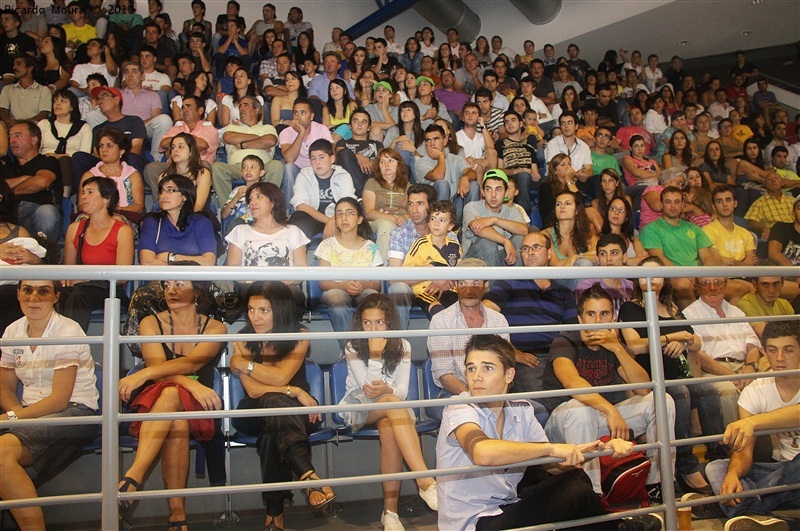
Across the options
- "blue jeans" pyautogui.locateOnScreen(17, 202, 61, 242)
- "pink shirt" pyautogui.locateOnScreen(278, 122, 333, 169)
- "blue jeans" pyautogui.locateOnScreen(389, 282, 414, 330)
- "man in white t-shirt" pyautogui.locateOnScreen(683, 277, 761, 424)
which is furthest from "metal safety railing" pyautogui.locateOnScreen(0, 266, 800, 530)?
"pink shirt" pyautogui.locateOnScreen(278, 122, 333, 169)

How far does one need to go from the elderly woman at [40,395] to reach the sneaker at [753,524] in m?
2.38

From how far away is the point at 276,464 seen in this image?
2473 mm

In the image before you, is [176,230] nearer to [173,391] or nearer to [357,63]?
[173,391]

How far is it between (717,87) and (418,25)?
14.4ft

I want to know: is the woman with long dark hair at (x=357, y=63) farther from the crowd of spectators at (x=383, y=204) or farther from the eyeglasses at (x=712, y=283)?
the eyeglasses at (x=712, y=283)

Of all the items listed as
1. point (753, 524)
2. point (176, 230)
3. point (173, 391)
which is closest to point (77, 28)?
point (176, 230)

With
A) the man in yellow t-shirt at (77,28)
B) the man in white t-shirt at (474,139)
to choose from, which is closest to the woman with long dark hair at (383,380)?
the man in white t-shirt at (474,139)

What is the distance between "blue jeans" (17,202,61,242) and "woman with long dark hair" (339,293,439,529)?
2069 millimetres

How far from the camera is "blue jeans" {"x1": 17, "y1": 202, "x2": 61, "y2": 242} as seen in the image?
148 inches

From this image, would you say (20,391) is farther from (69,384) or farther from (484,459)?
(484,459)

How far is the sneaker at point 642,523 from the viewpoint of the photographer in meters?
2.30

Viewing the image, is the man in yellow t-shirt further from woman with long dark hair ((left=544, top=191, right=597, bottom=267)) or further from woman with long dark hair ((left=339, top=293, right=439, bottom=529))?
woman with long dark hair ((left=339, top=293, right=439, bottom=529))

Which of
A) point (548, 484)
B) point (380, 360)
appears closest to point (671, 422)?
point (548, 484)

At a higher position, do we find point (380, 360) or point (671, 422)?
point (380, 360)
